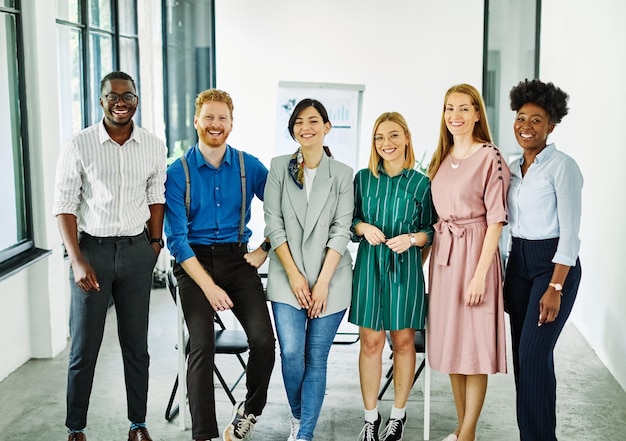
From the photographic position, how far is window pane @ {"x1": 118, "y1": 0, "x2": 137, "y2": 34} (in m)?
7.29

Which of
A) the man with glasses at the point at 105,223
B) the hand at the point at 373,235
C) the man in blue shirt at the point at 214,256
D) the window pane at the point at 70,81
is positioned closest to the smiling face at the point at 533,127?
the hand at the point at 373,235

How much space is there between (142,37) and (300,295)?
4.68 metres

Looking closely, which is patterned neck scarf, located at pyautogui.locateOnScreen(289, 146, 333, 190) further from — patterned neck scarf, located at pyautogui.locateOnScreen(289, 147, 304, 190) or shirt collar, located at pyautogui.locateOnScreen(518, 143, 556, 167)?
shirt collar, located at pyautogui.locateOnScreen(518, 143, 556, 167)

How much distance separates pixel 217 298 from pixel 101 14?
4.14 m

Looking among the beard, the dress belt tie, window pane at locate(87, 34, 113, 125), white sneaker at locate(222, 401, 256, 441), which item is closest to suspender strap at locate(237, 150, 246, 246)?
the beard

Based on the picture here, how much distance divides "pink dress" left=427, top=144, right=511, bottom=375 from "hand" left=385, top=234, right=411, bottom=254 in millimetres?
150

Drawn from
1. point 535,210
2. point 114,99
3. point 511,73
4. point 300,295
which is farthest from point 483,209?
point 511,73

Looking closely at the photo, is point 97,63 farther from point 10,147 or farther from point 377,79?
point 377,79

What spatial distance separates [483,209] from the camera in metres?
3.58

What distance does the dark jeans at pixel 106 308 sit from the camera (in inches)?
140

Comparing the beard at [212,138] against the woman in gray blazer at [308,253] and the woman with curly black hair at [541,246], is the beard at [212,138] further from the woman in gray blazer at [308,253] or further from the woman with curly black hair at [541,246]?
the woman with curly black hair at [541,246]

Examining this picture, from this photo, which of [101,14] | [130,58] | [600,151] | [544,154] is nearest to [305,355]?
[544,154]

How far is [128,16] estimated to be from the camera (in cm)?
749

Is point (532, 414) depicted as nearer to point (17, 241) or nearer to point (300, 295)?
point (300, 295)
